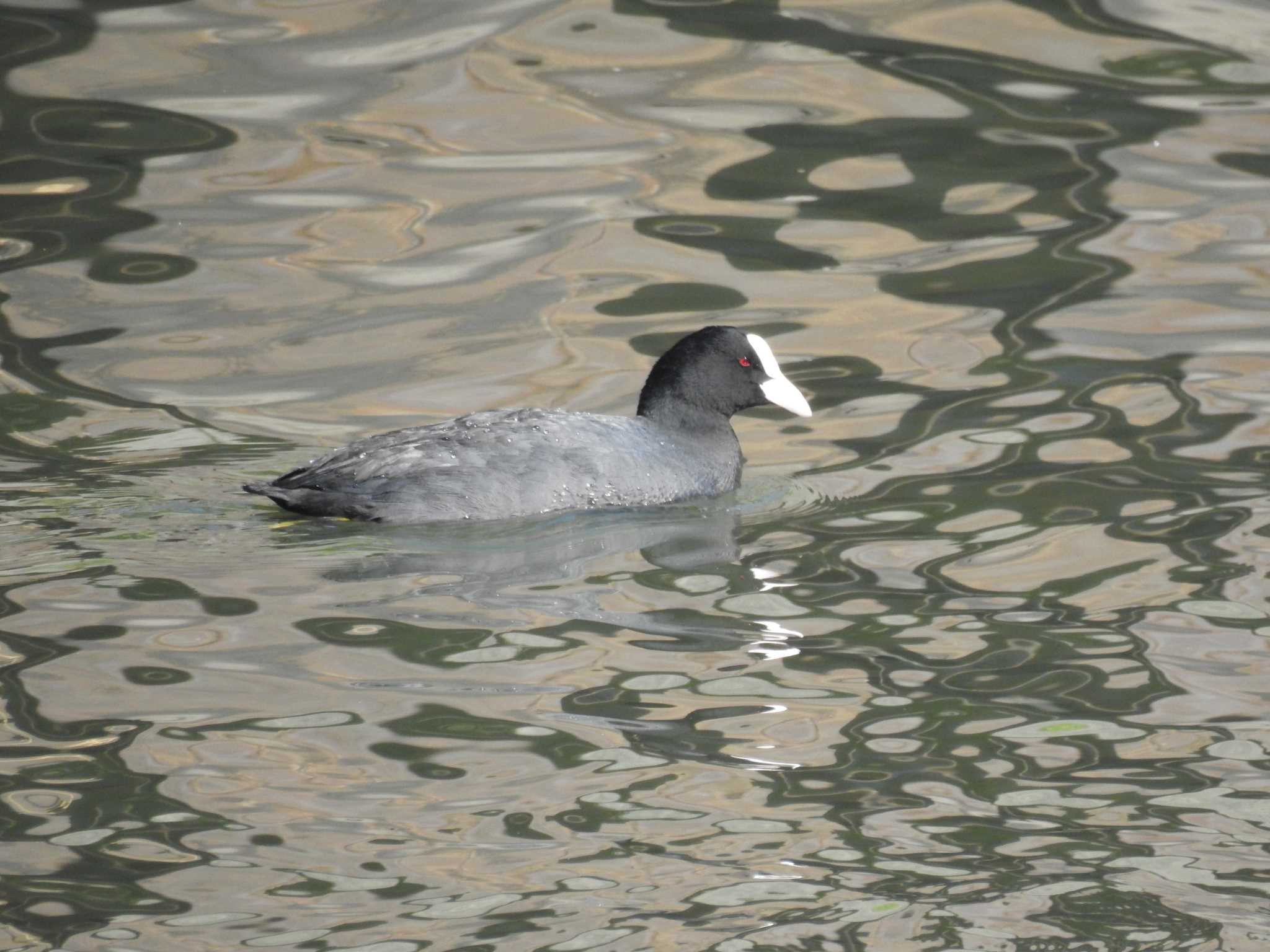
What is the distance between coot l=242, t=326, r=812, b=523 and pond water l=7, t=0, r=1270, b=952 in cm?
16

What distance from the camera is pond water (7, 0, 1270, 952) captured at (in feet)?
13.9

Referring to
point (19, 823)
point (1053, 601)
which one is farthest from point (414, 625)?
point (1053, 601)

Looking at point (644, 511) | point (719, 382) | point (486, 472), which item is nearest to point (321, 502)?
point (486, 472)

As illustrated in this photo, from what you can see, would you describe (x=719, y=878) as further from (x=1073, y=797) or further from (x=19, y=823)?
(x=19, y=823)

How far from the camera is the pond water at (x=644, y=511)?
4.24 meters

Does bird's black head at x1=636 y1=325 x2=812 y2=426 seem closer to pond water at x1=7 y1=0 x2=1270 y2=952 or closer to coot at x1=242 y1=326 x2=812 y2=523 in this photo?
coot at x1=242 y1=326 x2=812 y2=523

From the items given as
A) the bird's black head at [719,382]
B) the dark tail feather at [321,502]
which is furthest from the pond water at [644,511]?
the bird's black head at [719,382]

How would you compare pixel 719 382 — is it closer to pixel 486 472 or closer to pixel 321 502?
pixel 486 472

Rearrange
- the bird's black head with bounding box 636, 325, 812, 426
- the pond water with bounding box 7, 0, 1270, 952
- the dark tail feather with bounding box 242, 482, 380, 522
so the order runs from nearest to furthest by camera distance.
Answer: the pond water with bounding box 7, 0, 1270, 952 → the dark tail feather with bounding box 242, 482, 380, 522 → the bird's black head with bounding box 636, 325, 812, 426

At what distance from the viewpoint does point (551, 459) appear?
7102 mm

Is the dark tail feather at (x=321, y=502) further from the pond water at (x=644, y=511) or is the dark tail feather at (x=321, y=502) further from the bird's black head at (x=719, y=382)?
the bird's black head at (x=719, y=382)

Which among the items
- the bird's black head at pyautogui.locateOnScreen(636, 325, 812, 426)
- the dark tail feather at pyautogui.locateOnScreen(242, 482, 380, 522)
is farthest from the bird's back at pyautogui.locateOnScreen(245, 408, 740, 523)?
the bird's black head at pyautogui.locateOnScreen(636, 325, 812, 426)

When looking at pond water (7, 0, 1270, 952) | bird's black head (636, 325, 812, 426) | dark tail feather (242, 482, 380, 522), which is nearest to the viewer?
pond water (7, 0, 1270, 952)

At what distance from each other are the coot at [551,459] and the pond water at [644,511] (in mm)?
155
